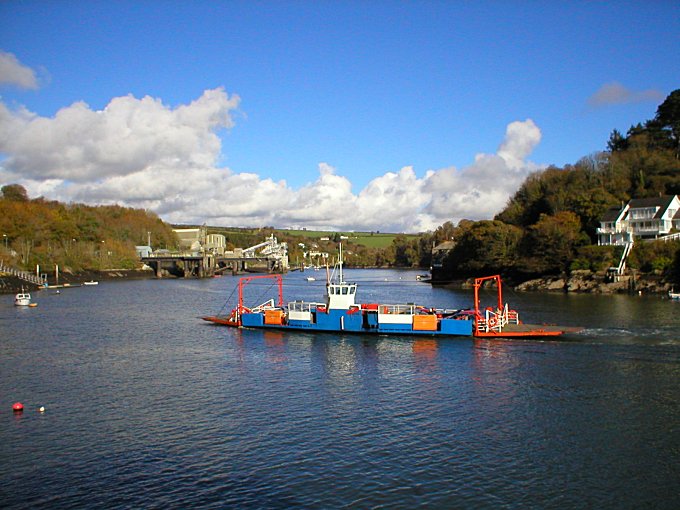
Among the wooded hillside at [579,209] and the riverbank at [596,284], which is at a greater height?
the wooded hillside at [579,209]

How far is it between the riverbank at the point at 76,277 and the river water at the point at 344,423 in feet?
234

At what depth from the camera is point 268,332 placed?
56.9 meters

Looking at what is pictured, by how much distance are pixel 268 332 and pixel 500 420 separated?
32.8 meters

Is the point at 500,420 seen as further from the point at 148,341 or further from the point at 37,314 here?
the point at 37,314

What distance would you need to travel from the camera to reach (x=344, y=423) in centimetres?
2731

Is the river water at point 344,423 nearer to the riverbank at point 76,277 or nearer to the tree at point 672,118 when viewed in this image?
the riverbank at point 76,277

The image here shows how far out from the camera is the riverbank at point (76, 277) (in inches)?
4419

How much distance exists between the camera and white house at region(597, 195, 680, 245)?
10681 cm

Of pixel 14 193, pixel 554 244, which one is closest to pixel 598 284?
pixel 554 244

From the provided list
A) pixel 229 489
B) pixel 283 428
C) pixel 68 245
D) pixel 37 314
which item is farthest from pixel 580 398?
pixel 68 245

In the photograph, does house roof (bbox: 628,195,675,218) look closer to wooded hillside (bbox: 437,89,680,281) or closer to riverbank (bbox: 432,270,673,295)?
wooded hillside (bbox: 437,89,680,281)

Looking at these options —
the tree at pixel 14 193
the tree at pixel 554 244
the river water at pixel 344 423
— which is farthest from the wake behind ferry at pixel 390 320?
the tree at pixel 14 193

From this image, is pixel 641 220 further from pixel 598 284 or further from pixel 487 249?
pixel 487 249

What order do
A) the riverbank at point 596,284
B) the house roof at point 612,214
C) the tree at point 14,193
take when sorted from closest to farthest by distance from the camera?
the riverbank at point 596,284 → the house roof at point 612,214 → the tree at point 14,193
